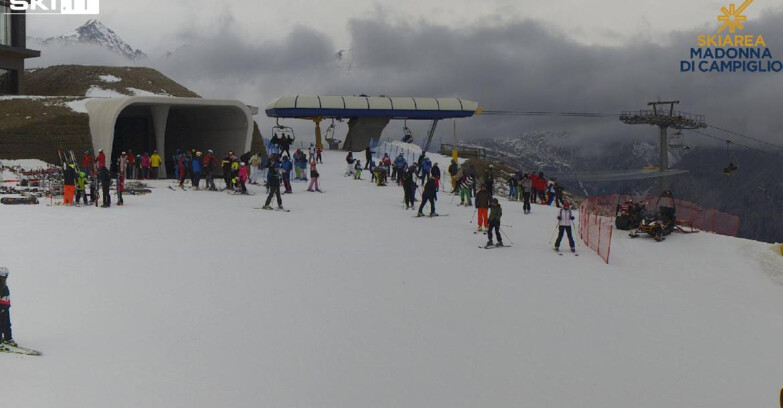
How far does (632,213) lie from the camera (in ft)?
70.9

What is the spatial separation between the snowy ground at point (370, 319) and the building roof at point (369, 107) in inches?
1424

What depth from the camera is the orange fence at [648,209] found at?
20844mm

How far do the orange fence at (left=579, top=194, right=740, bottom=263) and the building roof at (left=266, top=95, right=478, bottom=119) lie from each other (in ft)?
103

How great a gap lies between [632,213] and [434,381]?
14882 mm

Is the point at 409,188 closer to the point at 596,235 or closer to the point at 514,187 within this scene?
the point at 596,235

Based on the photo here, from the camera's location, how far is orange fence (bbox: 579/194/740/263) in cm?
2084

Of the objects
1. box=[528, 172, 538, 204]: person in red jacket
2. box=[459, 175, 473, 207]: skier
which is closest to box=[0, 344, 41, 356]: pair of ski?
box=[459, 175, 473, 207]: skier

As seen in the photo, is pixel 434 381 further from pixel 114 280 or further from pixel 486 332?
pixel 114 280

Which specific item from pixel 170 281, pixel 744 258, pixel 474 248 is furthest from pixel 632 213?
pixel 170 281

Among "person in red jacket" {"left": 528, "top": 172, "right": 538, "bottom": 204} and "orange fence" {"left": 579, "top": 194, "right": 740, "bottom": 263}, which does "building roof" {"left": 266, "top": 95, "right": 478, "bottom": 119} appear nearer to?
"person in red jacket" {"left": 528, "top": 172, "right": 538, "bottom": 204}

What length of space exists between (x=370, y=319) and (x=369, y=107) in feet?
155

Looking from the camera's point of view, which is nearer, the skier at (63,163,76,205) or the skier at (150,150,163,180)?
the skier at (63,163,76,205)

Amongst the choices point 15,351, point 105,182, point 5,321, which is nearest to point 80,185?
point 105,182

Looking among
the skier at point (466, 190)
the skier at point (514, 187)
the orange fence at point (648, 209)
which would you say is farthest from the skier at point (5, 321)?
the skier at point (514, 187)
